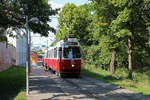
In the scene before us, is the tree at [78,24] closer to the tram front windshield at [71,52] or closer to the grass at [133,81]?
the grass at [133,81]

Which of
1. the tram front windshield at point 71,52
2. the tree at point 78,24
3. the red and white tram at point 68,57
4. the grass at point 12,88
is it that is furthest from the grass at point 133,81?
the tree at point 78,24

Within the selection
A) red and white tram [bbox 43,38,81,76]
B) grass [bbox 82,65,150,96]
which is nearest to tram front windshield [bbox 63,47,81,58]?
red and white tram [bbox 43,38,81,76]

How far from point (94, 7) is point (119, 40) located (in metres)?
3.60

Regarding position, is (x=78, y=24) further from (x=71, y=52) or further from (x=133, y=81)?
(x=133, y=81)

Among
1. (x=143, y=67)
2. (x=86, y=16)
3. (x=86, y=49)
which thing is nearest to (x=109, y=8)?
(x=143, y=67)

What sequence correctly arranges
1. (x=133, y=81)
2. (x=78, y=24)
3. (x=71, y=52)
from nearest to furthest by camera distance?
(x=133, y=81), (x=71, y=52), (x=78, y=24)

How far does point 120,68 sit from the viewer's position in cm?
2791

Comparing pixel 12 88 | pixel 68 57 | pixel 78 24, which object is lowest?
pixel 12 88

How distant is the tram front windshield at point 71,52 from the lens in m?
19.8

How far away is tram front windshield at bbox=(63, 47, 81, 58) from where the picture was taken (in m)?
19.8

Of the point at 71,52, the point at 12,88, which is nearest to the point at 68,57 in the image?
the point at 71,52

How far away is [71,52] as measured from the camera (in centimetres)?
1991

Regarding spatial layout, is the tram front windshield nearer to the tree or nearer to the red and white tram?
the red and white tram

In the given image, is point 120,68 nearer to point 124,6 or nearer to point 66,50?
point 66,50
